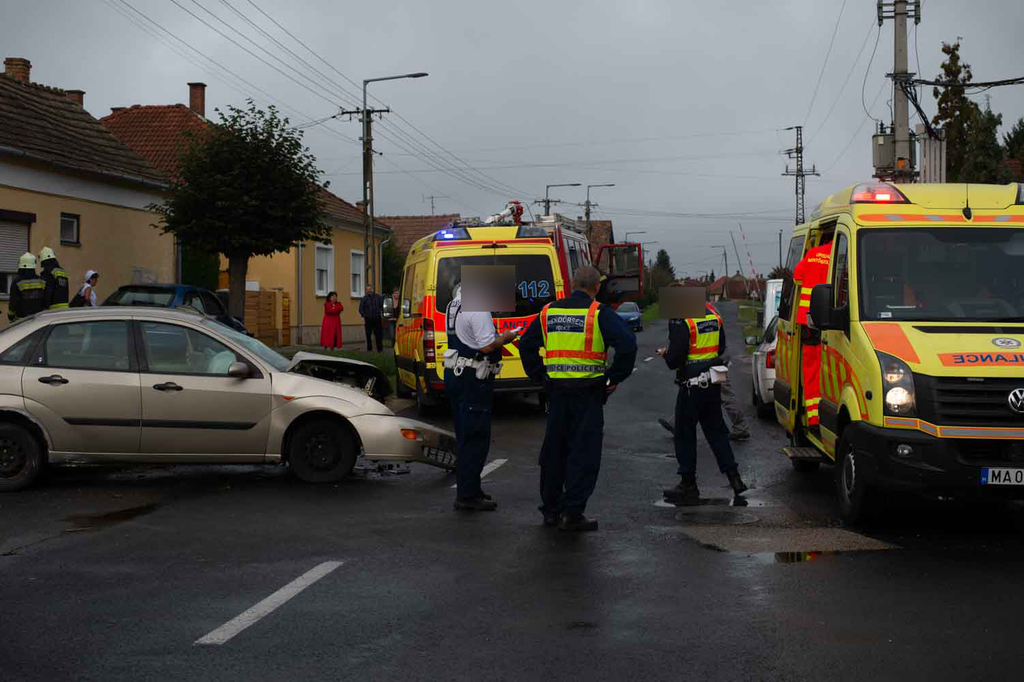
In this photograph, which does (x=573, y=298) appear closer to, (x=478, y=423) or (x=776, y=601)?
(x=478, y=423)

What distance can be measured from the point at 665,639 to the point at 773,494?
4.84 metres

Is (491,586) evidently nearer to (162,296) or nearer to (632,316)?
(162,296)

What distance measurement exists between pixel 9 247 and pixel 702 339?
16.9m

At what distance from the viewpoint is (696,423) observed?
9719mm

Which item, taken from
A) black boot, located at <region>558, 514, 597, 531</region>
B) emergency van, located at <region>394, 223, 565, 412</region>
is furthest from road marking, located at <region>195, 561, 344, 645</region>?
emergency van, located at <region>394, 223, 565, 412</region>

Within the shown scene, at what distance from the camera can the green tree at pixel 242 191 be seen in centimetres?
2356

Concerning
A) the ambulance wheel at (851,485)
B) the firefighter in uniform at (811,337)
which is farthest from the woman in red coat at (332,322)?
the ambulance wheel at (851,485)

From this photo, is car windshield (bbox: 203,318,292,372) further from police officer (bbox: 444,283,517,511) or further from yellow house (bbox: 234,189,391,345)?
yellow house (bbox: 234,189,391,345)

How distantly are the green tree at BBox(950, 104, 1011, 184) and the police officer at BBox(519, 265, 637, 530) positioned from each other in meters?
28.9

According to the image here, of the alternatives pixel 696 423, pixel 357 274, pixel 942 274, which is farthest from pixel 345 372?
pixel 357 274

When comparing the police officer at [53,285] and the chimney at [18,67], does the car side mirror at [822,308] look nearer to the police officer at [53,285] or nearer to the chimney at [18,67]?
the police officer at [53,285]

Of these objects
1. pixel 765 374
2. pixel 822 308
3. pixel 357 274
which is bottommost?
pixel 765 374

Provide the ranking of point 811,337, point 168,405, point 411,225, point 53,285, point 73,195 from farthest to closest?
point 411,225
point 73,195
point 53,285
point 168,405
point 811,337

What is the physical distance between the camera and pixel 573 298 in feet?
27.1
